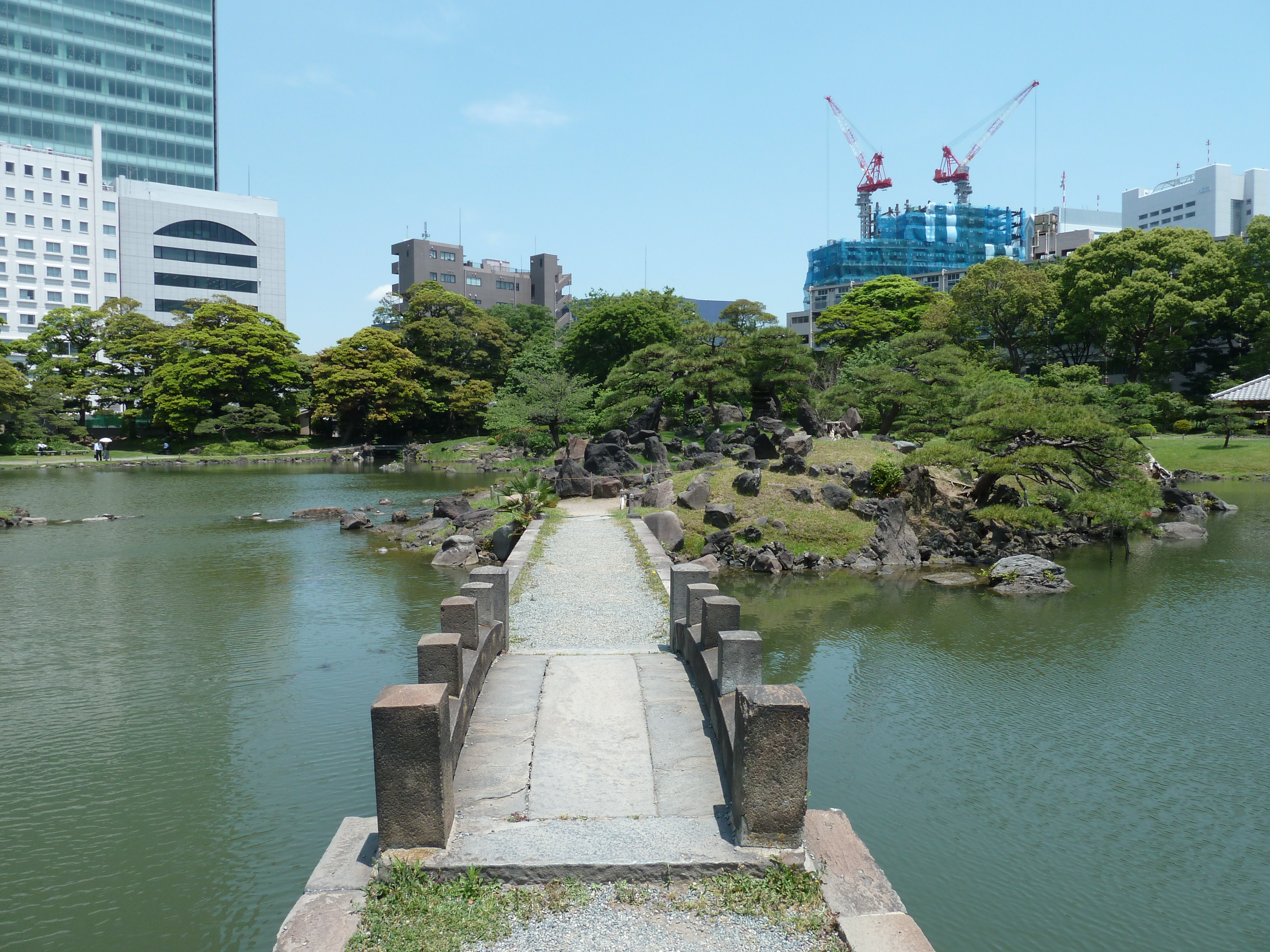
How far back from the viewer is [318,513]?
107 feet

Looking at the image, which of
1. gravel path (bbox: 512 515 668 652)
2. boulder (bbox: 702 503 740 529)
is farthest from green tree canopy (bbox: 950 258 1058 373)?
gravel path (bbox: 512 515 668 652)

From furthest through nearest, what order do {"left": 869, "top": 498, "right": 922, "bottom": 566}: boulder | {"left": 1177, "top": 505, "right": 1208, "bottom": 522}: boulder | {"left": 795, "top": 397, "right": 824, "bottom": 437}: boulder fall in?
{"left": 795, "top": 397, "right": 824, "bottom": 437}: boulder
{"left": 1177, "top": 505, "right": 1208, "bottom": 522}: boulder
{"left": 869, "top": 498, "right": 922, "bottom": 566}: boulder

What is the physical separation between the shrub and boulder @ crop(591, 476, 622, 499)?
768 cm

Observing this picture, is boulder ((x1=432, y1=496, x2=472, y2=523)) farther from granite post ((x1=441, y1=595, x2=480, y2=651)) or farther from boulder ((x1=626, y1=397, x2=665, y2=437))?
granite post ((x1=441, y1=595, x2=480, y2=651))

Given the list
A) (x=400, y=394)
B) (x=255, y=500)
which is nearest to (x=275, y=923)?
(x=255, y=500)

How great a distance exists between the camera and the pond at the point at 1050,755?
732 cm

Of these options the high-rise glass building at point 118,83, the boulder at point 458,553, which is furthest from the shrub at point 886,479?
the high-rise glass building at point 118,83

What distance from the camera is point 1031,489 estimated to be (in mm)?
Answer: 27656

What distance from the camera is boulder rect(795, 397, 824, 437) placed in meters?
33.6

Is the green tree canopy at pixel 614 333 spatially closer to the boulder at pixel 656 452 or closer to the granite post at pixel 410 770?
the boulder at pixel 656 452

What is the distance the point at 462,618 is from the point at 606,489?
17718 mm

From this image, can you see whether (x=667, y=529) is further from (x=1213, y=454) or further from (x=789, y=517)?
(x=1213, y=454)

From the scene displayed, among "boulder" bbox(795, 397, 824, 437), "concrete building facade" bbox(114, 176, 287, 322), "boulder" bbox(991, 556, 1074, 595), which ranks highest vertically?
"concrete building facade" bbox(114, 176, 287, 322)

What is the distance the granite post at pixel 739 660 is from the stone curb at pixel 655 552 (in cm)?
489
